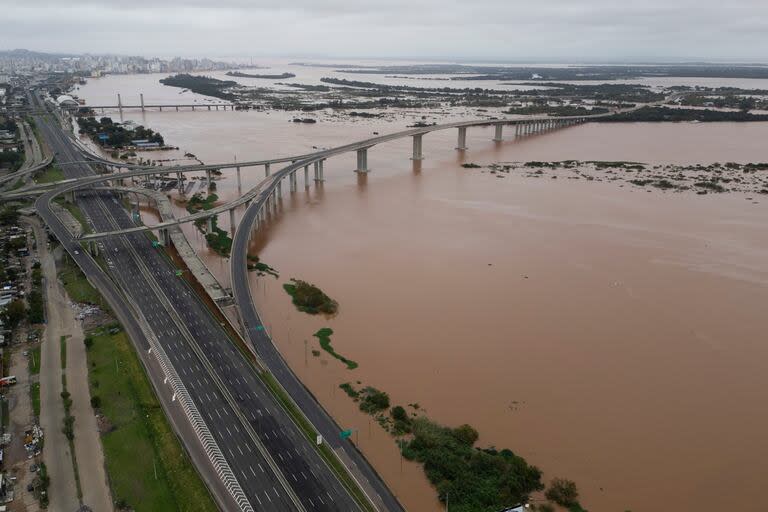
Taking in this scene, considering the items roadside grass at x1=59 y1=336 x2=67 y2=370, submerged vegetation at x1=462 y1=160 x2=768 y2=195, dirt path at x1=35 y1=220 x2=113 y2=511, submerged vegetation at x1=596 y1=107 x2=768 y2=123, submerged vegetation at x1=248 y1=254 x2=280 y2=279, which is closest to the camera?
dirt path at x1=35 y1=220 x2=113 y2=511

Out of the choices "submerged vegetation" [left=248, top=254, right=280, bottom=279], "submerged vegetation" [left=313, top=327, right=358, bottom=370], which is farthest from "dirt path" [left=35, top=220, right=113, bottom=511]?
"submerged vegetation" [left=248, top=254, right=280, bottom=279]

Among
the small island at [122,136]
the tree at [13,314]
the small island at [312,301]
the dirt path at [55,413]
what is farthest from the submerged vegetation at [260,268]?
the small island at [122,136]

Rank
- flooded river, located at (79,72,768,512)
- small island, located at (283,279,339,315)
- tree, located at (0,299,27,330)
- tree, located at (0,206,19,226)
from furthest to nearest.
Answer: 1. tree, located at (0,206,19,226)
2. small island, located at (283,279,339,315)
3. tree, located at (0,299,27,330)
4. flooded river, located at (79,72,768,512)

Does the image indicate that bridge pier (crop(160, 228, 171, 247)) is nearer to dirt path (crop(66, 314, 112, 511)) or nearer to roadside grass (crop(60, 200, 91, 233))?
roadside grass (crop(60, 200, 91, 233))

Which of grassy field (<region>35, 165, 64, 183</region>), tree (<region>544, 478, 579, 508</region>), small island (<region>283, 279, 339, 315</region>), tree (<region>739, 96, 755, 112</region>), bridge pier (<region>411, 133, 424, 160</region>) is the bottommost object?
tree (<region>544, 478, 579, 508</region>)

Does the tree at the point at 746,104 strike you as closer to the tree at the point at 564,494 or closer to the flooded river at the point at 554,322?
the flooded river at the point at 554,322

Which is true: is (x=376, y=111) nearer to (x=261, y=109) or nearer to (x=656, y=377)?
(x=261, y=109)

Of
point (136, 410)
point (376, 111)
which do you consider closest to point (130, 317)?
point (136, 410)

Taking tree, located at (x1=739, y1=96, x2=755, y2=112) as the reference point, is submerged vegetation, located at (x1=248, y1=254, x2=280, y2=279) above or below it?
below
